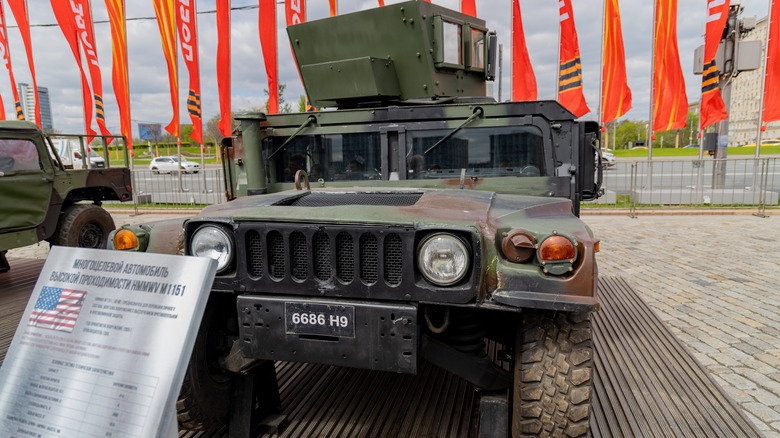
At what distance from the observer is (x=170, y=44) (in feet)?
45.8

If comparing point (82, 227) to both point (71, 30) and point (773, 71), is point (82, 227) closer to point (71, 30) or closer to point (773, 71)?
point (71, 30)

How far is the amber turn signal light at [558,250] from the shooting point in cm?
210

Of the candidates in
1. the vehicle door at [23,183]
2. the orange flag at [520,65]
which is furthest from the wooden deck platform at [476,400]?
the orange flag at [520,65]

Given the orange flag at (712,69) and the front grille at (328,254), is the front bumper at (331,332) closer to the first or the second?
the front grille at (328,254)

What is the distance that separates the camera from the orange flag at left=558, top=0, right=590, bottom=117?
11984 millimetres

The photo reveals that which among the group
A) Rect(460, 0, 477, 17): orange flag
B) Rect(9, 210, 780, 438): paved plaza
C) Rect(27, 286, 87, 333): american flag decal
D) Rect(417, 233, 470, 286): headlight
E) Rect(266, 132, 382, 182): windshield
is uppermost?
Rect(460, 0, 477, 17): orange flag

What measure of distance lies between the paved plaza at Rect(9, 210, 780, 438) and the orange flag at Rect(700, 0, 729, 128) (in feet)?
7.61

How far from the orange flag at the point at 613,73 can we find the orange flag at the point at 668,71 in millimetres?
674

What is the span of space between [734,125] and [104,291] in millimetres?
56237

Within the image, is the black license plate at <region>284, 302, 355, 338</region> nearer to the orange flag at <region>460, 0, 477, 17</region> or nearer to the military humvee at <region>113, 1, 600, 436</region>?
the military humvee at <region>113, 1, 600, 436</region>

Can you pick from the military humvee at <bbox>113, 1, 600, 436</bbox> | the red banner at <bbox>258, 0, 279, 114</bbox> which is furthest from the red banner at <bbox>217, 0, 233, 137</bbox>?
the military humvee at <bbox>113, 1, 600, 436</bbox>

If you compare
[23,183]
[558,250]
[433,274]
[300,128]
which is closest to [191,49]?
[23,183]

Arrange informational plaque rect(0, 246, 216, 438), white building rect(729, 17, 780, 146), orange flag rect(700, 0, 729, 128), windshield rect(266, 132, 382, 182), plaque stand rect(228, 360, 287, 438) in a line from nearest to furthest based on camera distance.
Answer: informational plaque rect(0, 246, 216, 438)
plaque stand rect(228, 360, 287, 438)
windshield rect(266, 132, 382, 182)
orange flag rect(700, 0, 729, 128)
white building rect(729, 17, 780, 146)

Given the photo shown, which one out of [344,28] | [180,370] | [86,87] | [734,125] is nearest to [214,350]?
[180,370]
